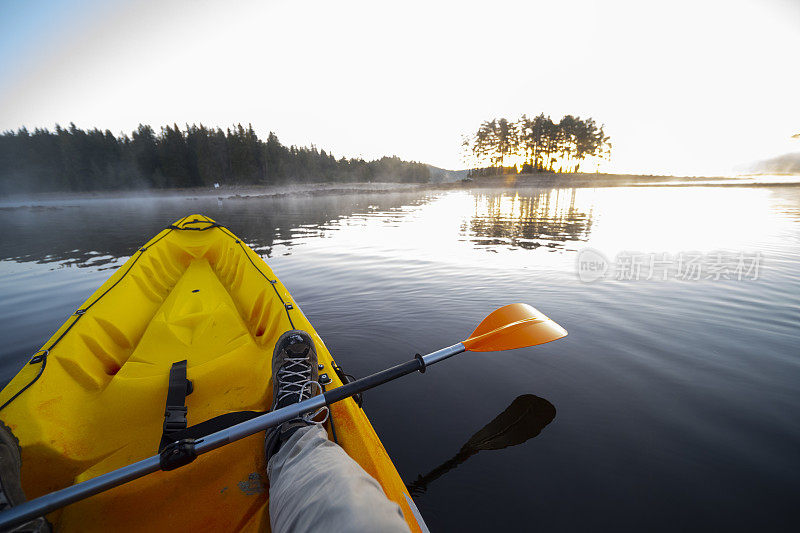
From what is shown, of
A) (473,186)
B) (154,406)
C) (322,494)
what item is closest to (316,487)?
(322,494)

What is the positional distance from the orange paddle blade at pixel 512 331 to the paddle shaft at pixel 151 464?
3.28ft

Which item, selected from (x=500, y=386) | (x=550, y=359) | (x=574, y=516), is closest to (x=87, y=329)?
(x=500, y=386)

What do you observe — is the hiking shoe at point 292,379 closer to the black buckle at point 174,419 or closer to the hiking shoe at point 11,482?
the black buckle at point 174,419

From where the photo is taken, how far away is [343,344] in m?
4.10

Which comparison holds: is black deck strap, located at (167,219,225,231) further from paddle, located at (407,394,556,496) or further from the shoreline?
the shoreline

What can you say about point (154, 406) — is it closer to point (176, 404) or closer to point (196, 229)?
point (176, 404)

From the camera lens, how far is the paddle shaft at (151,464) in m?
1.16

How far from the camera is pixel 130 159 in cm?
6191

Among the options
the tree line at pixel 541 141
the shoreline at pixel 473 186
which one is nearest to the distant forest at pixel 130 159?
the shoreline at pixel 473 186

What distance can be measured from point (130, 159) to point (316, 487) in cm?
8564
